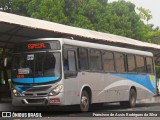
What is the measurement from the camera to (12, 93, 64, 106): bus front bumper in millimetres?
15500

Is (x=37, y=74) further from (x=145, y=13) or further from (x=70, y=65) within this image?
(x=145, y=13)

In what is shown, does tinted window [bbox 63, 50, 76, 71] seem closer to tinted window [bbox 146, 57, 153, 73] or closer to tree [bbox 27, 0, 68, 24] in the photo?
tinted window [bbox 146, 57, 153, 73]

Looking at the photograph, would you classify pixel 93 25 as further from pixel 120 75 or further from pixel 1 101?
pixel 1 101

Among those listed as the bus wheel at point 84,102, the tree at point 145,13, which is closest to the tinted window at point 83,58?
the bus wheel at point 84,102

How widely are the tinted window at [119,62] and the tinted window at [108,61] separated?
51 cm

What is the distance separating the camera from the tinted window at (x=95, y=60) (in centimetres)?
1808

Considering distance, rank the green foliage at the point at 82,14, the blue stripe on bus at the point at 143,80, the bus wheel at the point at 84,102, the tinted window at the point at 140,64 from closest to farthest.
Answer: the bus wheel at the point at 84,102, the blue stripe on bus at the point at 143,80, the tinted window at the point at 140,64, the green foliage at the point at 82,14

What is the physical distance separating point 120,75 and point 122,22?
3411 cm

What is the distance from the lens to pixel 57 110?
19547 millimetres

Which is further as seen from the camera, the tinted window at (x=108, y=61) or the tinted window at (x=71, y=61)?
the tinted window at (x=108, y=61)

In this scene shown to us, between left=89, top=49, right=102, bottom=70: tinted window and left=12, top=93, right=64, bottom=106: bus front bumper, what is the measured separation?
2.93 meters

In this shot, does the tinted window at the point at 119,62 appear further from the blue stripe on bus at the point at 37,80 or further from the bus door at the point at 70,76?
the blue stripe on bus at the point at 37,80

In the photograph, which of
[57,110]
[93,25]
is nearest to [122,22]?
[93,25]

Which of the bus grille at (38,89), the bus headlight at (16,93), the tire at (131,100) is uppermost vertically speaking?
the bus grille at (38,89)
